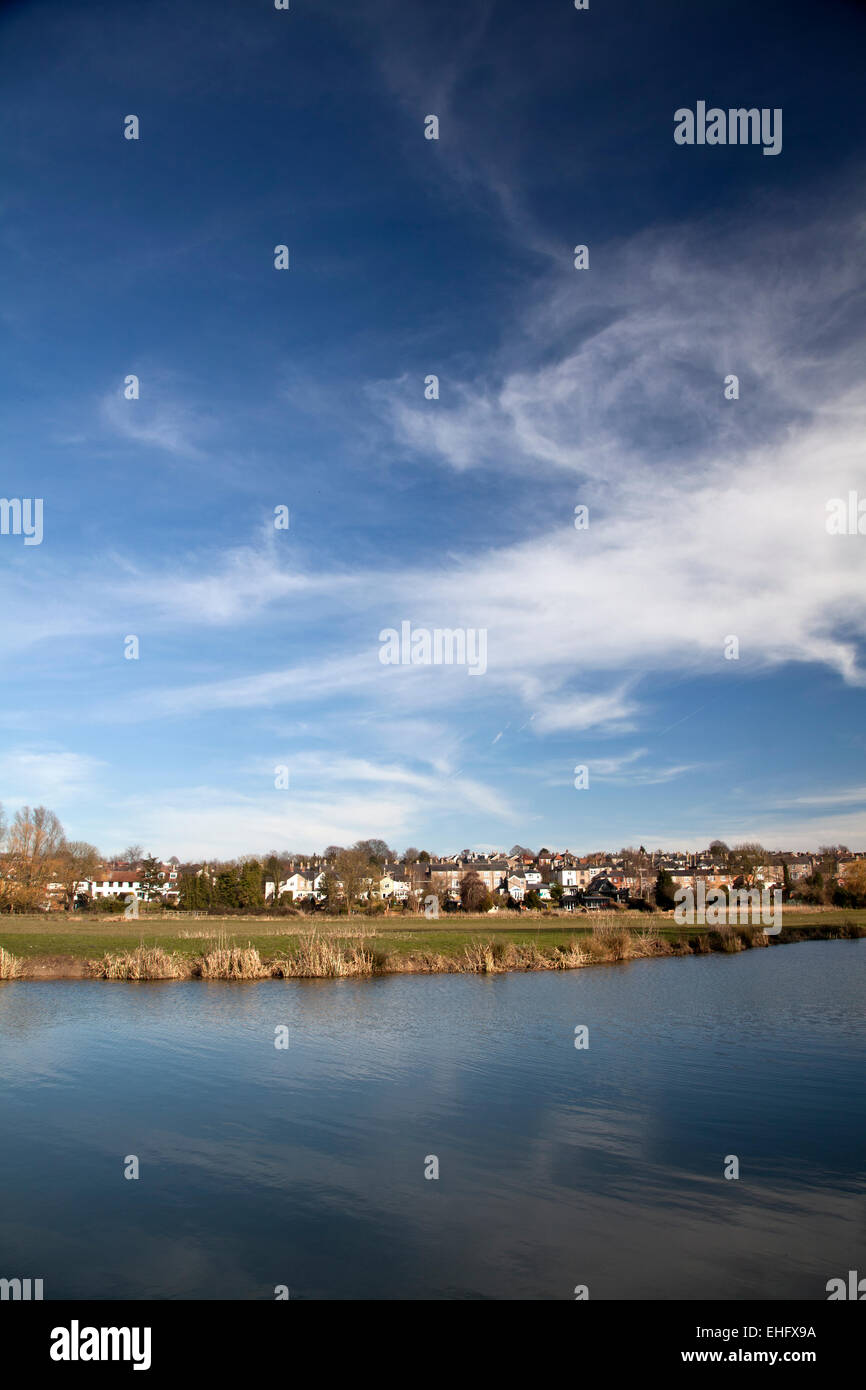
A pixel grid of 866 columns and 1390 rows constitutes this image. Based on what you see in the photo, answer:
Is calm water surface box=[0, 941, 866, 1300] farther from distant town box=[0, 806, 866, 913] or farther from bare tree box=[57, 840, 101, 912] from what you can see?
bare tree box=[57, 840, 101, 912]

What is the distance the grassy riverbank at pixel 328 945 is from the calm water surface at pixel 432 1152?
8153mm

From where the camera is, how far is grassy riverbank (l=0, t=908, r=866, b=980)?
37.2m

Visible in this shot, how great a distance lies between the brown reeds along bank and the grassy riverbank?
5cm

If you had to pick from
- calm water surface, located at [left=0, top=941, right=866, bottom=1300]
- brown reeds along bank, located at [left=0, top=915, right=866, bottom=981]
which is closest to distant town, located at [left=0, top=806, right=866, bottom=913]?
brown reeds along bank, located at [left=0, top=915, right=866, bottom=981]

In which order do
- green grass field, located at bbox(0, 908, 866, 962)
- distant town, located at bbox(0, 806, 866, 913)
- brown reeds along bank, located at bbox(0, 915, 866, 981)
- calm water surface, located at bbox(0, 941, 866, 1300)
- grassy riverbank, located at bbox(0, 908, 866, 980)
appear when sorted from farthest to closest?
distant town, located at bbox(0, 806, 866, 913) < green grass field, located at bbox(0, 908, 866, 962) < grassy riverbank, located at bbox(0, 908, 866, 980) < brown reeds along bank, located at bbox(0, 915, 866, 981) < calm water surface, located at bbox(0, 941, 866, 1300)

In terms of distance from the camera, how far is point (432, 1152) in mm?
15367

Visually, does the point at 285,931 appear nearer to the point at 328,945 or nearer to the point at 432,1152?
the point at 328,945

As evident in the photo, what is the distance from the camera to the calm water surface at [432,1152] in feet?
36.3

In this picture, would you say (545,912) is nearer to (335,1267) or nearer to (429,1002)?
(429,1002)

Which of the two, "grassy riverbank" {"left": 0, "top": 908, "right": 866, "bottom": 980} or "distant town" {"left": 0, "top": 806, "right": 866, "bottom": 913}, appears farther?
"distant town" {"left": 0, "top": 806, "right": 866, "bottom": 913}
